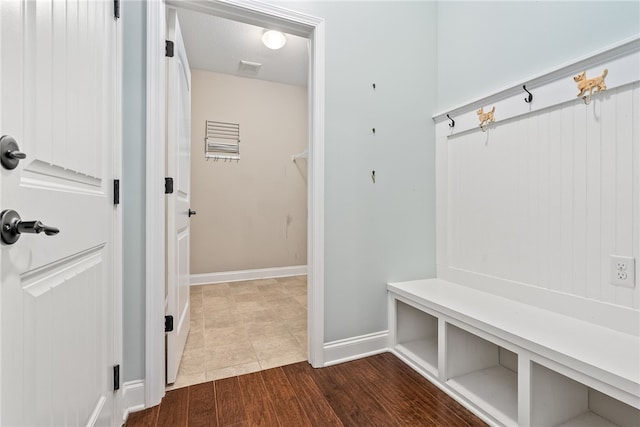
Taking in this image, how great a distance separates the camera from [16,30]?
60cm

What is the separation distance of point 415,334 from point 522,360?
33.8 inches

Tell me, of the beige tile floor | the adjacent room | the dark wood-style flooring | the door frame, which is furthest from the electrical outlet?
the beige tile floor

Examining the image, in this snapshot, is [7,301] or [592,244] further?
[592,244]

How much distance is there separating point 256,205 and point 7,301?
3.21m

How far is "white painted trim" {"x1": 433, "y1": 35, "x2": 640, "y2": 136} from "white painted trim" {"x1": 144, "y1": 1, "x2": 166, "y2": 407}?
1.72m

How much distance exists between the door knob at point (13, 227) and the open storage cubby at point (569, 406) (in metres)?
1.60

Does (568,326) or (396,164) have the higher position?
(396,164)

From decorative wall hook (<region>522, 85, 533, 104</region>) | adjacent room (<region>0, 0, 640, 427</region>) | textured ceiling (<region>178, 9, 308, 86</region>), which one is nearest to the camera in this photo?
adjacent room (<region>0, 0, 640, 427</region>)

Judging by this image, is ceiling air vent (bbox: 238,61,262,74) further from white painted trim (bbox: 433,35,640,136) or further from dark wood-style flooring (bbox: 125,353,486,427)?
dark wood-style flooring (bbox: 125,353,486,427)

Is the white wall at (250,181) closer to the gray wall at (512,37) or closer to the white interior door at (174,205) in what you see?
the white interior door at (174,205)

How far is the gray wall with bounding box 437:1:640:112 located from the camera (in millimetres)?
1246

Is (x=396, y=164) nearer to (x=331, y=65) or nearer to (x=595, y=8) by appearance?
(x=331, y=65)

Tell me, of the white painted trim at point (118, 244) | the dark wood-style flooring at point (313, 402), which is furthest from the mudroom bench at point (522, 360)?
the white painted trim at point (118, 244)

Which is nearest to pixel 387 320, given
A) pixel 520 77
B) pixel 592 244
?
pixel 592 244
